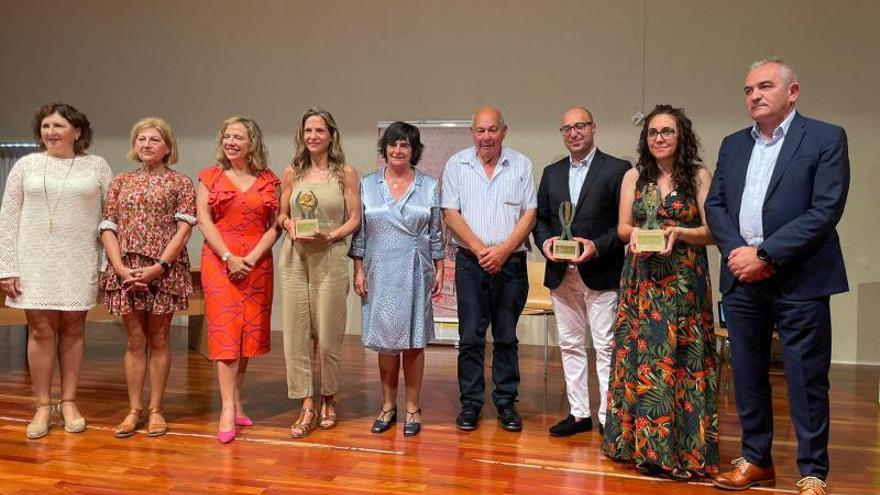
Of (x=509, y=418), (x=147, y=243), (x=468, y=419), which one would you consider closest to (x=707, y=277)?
(x=509, y=418)

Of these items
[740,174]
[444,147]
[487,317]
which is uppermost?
[444,147]

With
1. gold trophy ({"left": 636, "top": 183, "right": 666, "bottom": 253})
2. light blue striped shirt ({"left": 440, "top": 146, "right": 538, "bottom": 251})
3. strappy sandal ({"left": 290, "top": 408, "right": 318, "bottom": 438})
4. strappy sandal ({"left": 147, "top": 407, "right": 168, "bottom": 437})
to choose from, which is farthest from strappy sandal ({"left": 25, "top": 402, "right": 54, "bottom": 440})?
gold trophy ({"left": 636, "top": 183, "right": 666, "bottom": 253})

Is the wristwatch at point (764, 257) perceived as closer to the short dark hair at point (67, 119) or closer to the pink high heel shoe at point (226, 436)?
the pink high heel shoe at point (226, 436)

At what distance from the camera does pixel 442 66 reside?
6.66 m

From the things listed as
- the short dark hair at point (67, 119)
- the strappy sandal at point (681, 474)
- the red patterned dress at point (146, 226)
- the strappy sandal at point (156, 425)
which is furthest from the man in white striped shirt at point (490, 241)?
the short dark hair at point (67, 119)

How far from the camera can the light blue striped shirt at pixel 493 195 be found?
11.5ft

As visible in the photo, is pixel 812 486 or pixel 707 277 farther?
pixel 707 277

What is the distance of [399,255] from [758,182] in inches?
63.6

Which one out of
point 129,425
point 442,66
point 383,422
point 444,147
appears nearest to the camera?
point 129,425

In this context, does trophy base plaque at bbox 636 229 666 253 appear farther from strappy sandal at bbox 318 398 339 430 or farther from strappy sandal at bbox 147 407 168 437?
strappy sandal at bbox 147 407 168 437

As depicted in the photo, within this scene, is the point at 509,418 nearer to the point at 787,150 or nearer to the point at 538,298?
the point at 787,150

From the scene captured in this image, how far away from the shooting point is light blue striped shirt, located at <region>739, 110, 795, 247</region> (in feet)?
8.75

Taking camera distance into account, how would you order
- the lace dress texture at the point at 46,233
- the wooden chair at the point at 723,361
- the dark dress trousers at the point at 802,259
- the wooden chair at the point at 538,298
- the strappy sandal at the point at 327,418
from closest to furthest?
the dark dress trousers at the point at 802,259, the lace dress texture at the point at 46,233, the strappy sandal at the point at 327,418, the wooden chair at the point at 723,361, the wooden chair at the point at 538,298

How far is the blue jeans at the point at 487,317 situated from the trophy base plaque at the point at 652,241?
2.78 feet
